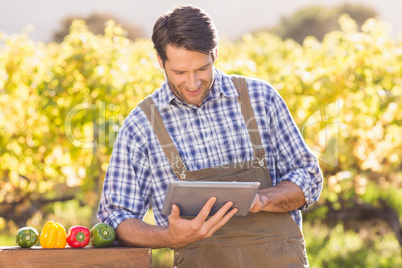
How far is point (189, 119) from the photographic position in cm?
241

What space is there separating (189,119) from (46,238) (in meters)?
0.72

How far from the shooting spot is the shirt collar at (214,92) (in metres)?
2.40

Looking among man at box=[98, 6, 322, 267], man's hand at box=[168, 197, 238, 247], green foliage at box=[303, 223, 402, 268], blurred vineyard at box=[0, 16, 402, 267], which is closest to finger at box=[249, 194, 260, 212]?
man at box=[98, 6, 322, 267]

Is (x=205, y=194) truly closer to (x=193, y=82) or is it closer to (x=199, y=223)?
(x=199, y=223)

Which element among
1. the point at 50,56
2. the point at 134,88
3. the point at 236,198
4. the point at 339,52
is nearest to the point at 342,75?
the point at 339,52

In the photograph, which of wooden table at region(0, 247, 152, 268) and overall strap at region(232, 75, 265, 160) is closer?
wooden table at region(0, 247, 152, 268)

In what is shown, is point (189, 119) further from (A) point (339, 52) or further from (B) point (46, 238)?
(A) point (339, 52)

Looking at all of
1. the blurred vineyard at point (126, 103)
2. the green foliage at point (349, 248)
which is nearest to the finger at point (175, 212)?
the blurred vineyard at point (126, 103)

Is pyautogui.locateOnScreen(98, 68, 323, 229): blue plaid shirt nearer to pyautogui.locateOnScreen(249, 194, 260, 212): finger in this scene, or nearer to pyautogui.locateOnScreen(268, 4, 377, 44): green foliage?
pyautogui.locateOnScreen(249, 194, 260, 212): finger

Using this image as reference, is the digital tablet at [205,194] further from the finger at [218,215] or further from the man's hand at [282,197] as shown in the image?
the man's hand at [282,197]

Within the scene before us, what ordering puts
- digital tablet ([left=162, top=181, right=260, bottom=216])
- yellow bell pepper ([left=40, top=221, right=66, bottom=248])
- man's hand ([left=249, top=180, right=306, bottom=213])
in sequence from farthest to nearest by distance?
man's hand ([left=249, top=180, right=306, bottom=213]) → yellow bell pepper ([left=40, top=221, right=66, bottom=248]) → digital tablet ([left=162, top=181, right=260, bottom=216])

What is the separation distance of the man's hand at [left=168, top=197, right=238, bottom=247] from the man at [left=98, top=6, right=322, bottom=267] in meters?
0.12

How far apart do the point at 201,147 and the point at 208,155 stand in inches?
1.7

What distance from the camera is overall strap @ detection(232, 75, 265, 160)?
233 cm
